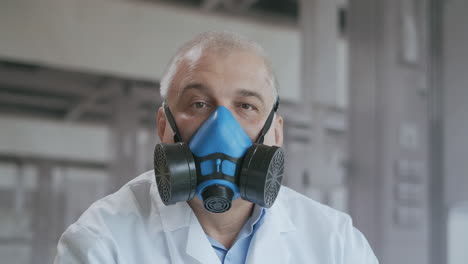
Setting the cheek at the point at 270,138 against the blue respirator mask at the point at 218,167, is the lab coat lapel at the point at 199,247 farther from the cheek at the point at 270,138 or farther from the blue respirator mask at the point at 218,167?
the cheek at the point at 270,138

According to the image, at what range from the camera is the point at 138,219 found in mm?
1507

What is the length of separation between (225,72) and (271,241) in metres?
0.48

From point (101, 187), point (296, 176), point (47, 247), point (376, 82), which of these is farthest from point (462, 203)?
point (101, 187)

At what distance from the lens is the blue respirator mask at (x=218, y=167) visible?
142 cm

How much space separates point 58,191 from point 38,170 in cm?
54

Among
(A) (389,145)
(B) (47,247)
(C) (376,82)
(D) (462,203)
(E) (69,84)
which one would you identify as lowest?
(B) (47,247)

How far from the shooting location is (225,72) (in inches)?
58.8

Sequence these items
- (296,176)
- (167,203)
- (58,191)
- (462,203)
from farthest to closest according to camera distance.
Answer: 1. (58,191)
2. (296,176)
3. (462,203)
4. (167,203)

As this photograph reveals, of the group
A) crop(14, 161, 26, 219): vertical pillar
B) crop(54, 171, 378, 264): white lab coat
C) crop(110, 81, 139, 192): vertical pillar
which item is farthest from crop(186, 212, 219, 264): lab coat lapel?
crop(14, 161, 26, 219): vertical pillar

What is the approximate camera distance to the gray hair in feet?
5.08

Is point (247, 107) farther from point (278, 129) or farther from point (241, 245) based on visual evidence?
point (241, 245)

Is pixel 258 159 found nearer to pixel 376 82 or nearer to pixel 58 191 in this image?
pixel 376 82

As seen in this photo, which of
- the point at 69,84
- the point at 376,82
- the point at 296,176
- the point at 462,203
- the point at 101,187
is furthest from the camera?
the point at 101,187

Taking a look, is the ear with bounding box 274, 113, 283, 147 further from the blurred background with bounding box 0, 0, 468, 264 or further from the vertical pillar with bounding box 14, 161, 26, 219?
the vertical pillar with bounding box 14, 161, 26, 219
